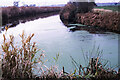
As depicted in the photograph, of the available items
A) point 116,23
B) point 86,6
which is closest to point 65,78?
point 116,23

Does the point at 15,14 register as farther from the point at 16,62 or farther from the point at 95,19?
the point at 16,62

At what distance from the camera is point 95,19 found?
8586mm

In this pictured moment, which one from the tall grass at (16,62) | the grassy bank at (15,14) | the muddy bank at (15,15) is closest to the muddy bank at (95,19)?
the muddy bank at (15,15)

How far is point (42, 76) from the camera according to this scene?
1894 millimetres

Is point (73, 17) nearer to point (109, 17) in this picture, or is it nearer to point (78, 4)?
point (78, 4)

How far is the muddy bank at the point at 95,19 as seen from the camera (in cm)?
711

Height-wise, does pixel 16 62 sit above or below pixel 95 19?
above

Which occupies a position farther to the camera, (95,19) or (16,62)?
(95,19)

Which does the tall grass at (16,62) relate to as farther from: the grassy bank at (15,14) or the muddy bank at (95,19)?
the grassy bank at (15,14)

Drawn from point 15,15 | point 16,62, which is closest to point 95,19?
point 16,62

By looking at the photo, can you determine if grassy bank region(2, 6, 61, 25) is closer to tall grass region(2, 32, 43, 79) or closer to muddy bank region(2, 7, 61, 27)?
muddy bank region(2, 7, 61, 27)

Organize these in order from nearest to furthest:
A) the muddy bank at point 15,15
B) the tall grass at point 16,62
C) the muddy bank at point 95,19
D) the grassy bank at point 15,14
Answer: the tall grass at point 16,62, the muddy bank at point 95,19, the muddy bank at point 15,15, the grassy bank at point 15,14

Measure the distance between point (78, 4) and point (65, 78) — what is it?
32.0ft

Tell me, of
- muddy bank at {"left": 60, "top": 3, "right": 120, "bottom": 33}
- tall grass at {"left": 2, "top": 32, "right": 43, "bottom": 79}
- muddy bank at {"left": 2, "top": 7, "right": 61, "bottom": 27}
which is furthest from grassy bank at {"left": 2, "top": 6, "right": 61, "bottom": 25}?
tall grass at {"left": 2, "top": 32, "right": 43, "bottom": 79}
